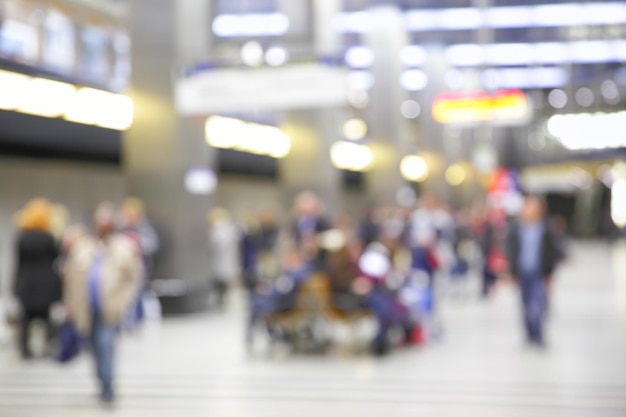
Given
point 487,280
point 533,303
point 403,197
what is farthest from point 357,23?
point 533,303

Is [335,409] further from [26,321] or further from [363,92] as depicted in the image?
[363,92]

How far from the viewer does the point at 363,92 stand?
46.1 m

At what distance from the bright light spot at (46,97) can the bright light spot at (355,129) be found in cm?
2267

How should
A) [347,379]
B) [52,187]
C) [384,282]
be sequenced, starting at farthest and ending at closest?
[52,187] → [384,282] → [347,379]

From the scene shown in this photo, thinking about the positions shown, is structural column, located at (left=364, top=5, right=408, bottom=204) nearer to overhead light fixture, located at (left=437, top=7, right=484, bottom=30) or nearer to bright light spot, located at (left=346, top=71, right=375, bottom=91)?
overhead light fixture, located at (left=437, top=7, right=484, bottom=30)

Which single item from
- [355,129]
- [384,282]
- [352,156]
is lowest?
[384,282]

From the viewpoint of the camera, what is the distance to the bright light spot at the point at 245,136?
27344mm

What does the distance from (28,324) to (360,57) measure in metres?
28.3

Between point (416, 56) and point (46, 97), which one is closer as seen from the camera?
point (46, 97)

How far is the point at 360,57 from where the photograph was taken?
39875mm

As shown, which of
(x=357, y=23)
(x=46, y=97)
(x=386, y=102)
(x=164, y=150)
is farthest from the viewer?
(x=386, y=102)

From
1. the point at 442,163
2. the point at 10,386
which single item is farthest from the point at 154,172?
the point at 442,163

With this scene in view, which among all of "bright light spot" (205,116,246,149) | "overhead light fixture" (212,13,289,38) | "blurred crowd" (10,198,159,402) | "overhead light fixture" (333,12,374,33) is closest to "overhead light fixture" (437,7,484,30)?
"overhead light fixture" (333,12,374,33)

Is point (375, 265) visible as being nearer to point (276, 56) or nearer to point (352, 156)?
point (276, 56)
